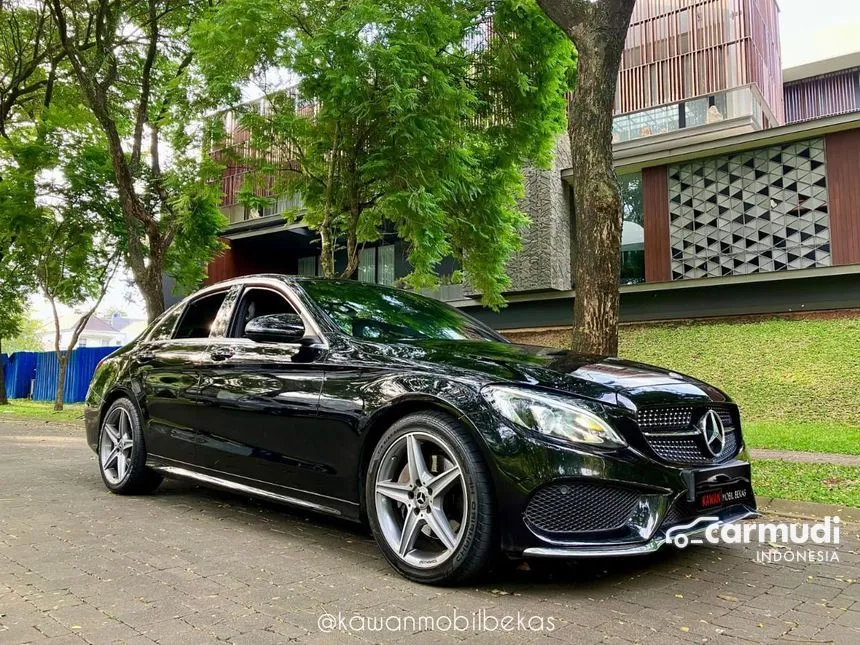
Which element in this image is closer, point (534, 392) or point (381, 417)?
point (534, 392)

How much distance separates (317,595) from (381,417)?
92cm

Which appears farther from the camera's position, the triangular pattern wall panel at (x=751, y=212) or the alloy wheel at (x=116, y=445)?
the triangular pattern wall panel at (x=751, y=212)

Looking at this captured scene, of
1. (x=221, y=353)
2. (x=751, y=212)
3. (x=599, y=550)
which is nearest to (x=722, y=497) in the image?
(x=599, y=550)

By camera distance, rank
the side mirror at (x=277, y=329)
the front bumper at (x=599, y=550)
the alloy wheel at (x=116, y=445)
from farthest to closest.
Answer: the alloy wheel at (x=116, y=445)
the side mirror at (x=277, y=329)
the front bumper at (x=599, y=550)

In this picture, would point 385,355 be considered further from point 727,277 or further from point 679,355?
point 727,277

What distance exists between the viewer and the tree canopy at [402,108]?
8.56 m

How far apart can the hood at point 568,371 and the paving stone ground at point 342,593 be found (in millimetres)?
931

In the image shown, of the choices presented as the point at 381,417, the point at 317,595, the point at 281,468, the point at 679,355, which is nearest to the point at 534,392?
the point at 381,417

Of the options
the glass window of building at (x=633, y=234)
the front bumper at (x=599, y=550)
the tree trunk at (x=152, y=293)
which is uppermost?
the glass window of building at (x=633, y=234)

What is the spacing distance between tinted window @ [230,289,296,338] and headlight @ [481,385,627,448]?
205 centimetres

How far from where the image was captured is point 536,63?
11008mm

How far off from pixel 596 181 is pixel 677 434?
3989 mm

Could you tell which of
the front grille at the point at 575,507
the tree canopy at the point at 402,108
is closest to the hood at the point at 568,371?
the front grille at the point at 575,507

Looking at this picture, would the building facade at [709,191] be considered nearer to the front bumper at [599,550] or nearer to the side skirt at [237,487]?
the side skirt at [237,487]
